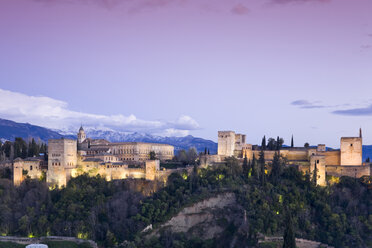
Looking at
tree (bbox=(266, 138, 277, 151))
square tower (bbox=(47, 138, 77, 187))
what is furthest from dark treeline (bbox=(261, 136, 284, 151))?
square tower (bbox=(47, 138, 77, 187))

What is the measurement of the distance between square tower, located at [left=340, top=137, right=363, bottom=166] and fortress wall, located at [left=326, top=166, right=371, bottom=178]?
5.25ft

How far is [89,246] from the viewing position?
43.7m

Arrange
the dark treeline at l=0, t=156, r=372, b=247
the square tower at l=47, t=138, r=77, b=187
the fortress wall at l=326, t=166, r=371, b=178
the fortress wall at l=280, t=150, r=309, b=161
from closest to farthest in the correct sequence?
the dark treeline at l=0, t=156, r=372, b=247 < the square tower at l=47, t=138, r=77, b=187 < the fortress wall at l=326, t=166, r=371, b=178 < the fortress wall at l=280, t=150, r=309, b=161

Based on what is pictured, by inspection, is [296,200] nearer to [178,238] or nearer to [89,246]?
[178,238]

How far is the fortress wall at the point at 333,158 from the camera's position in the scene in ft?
193


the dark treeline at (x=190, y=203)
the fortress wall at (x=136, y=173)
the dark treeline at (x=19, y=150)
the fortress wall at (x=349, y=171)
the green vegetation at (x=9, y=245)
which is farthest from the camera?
the dark treeline at (x=19, y=150)

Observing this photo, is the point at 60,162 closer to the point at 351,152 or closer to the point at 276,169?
the point at 276,169

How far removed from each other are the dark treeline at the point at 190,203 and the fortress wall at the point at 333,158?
13.4ft

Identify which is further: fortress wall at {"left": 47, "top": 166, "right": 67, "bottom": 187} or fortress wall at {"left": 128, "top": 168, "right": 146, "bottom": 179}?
fortress wall at {"left": 128, "top": 168, "right": 146, "bottom": 179}

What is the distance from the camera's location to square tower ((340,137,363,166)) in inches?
2271

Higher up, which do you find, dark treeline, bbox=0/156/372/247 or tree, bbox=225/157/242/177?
tree, bbox=225/157/242/177

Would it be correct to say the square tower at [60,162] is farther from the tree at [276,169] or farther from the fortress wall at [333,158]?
the fortress wall at [333,158]

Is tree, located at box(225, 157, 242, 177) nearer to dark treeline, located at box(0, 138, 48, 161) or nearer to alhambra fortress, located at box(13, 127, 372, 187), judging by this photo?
alhambra fortress, located at box(13, 127, 372, 187)

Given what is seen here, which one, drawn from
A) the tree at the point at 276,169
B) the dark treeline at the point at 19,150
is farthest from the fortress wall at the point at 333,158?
the dark treeline at the point at 19,150
